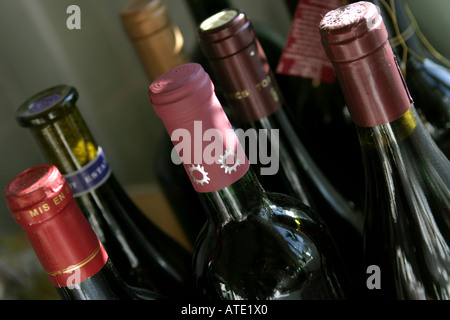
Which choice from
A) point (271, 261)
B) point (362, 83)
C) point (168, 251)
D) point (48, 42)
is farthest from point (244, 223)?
point (48, 42)

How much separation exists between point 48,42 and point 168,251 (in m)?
0.35

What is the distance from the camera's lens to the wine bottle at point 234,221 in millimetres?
365

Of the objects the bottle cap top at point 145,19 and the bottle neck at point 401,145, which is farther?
the bottle cap top at point 145,19

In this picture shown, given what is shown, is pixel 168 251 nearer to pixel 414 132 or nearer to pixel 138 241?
pixel 138 241

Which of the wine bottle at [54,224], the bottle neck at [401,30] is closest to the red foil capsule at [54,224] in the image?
the wine bottle at [54,224]

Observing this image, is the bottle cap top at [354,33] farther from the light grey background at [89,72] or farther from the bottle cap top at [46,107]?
the light grey background at [89,72]

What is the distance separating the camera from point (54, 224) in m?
0.40

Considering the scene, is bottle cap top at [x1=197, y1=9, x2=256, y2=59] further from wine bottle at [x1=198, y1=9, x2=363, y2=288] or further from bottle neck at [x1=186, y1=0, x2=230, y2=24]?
bottle neck at [x1=186, y1=0, x2=230, y2=24]

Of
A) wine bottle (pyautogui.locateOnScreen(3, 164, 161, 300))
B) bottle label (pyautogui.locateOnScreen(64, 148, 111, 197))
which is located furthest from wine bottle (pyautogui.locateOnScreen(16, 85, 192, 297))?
wine bottle (pyautogui.locateOnScreen(3, 164, 161, 300))

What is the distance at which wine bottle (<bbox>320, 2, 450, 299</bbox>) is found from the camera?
36 cm

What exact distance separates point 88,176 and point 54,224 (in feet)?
0.46

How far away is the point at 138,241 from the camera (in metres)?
0.64

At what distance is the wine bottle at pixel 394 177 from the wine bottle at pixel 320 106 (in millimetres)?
121

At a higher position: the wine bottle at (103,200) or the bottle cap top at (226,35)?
the bottle cap top at (226,35)
